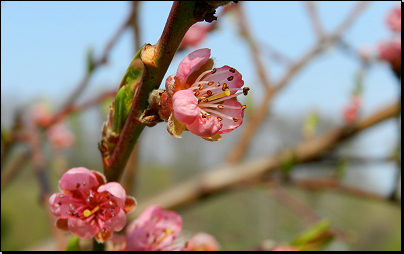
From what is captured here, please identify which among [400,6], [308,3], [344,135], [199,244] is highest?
[308,3]

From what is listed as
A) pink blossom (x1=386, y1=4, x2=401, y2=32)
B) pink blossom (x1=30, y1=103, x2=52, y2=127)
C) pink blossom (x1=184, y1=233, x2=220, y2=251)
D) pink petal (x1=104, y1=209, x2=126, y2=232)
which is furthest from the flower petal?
pink blossom (x1=30, y1=103, x2=52, y2=127)

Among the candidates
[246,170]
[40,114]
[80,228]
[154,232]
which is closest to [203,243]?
[154,232]

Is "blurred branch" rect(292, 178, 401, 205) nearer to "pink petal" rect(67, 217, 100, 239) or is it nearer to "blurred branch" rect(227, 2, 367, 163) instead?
"blurred branch" rect(227, 2, 367, 163)

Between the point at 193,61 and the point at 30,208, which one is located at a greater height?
the point at 193,61

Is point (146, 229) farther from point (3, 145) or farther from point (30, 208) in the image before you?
point (30, 208)

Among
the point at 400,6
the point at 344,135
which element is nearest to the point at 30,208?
the point at 344,135

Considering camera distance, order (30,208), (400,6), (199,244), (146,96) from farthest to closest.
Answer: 1. (30,208)
2. (400,6)
3. (199,244)
4. (146,96)

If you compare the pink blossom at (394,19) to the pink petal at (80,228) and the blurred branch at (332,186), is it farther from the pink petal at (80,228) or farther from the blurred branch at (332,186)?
the pink petal at (80,228)

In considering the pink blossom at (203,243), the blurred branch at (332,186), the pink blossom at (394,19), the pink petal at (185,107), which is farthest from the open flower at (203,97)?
the blurred branch at (332,186)
